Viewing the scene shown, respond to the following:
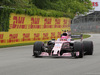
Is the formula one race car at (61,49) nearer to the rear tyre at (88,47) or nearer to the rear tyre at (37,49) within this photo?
the rear tyre at (37,49)

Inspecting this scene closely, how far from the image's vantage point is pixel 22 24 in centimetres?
2550

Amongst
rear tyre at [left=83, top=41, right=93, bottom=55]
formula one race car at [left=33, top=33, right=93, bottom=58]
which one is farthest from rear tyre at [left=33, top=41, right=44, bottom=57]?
rear tyre at [left=83, top=41, right=93, bottom=55]

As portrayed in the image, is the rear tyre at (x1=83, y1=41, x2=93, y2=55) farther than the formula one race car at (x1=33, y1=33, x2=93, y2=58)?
Yes

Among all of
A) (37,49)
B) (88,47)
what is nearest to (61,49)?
(37,49)

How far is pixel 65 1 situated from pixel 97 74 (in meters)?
27.5

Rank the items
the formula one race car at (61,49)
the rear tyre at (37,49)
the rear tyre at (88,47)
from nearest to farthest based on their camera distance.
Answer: the formula one race car at (61,49) < the rear tyre at (37,49) < the rear tyre at (88,47)

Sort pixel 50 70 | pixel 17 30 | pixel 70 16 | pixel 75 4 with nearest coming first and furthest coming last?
pixel 50 70 → pixel 17 30 → pixel 70 16 → pixel 75 4

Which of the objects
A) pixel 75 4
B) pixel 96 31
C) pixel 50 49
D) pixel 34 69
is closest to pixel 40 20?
pixel 75 4

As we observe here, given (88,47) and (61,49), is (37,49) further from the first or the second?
(88,47)

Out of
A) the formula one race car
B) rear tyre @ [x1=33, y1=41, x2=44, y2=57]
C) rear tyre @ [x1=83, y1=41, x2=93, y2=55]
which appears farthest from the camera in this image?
rear tyre @ [x1=83, y1=41, x2=93, y2=55]

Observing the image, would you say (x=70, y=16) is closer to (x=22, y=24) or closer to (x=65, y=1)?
(x=65, y=1)

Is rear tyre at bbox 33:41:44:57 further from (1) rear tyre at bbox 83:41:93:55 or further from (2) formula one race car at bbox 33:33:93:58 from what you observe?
(1) rear tyre at bbox 83:41:93:55

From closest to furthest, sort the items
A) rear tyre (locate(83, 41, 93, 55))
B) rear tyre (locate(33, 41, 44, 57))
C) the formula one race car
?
the formula one race car → rear tyre (locate(33, 41, 44, 57)) → rear tyre (locate(83, 41, 93, 55))

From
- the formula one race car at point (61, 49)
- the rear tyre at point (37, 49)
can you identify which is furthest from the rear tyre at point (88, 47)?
the rear tyre at point (37, 49)
